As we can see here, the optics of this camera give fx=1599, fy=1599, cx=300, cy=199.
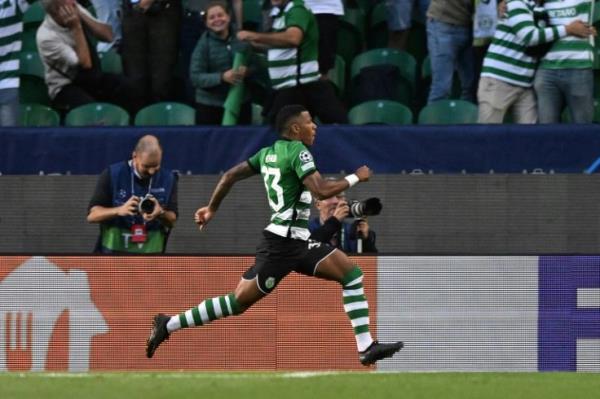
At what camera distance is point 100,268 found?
1166 cm

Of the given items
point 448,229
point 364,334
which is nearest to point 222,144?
point 448,229

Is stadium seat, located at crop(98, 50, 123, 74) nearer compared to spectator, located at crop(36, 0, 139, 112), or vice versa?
spectator, located at crop(36, 0, 139, 112)

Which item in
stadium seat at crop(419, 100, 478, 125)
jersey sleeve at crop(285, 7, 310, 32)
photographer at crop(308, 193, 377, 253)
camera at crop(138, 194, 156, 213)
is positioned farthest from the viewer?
stadium seat at crop(419, 100, 478, 125)

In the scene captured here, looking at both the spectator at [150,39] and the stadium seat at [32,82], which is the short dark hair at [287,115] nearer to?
the spectator at [150,39]

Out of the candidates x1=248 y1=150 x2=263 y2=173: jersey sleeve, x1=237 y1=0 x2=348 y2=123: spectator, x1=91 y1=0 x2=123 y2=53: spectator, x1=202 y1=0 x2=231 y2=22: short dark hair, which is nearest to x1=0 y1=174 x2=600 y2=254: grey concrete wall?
x1=237 y1=0 x2=348 y2=123: spectator

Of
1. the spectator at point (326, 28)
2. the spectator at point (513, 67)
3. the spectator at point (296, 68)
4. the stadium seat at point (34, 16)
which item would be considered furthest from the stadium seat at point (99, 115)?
the spectator at point (513, 67)

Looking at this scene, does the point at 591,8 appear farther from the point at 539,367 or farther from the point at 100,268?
the point at 100,268

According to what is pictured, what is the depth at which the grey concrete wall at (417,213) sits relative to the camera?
12.3 m

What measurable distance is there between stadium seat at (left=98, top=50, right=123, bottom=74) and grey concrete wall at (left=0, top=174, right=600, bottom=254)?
198 centimetres

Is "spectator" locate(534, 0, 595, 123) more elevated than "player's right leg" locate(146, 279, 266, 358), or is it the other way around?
"spectator" locate(534, 0, 595, 123)

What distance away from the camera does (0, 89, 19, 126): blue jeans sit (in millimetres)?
13773

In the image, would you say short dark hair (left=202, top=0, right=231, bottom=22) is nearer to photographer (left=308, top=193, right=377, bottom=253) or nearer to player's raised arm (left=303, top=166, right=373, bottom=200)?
photographer (left=308, top=193, right=377, bottom=253)

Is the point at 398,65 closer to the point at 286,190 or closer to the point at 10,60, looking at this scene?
the point at 10,60

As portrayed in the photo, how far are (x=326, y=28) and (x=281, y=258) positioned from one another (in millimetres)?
3754
